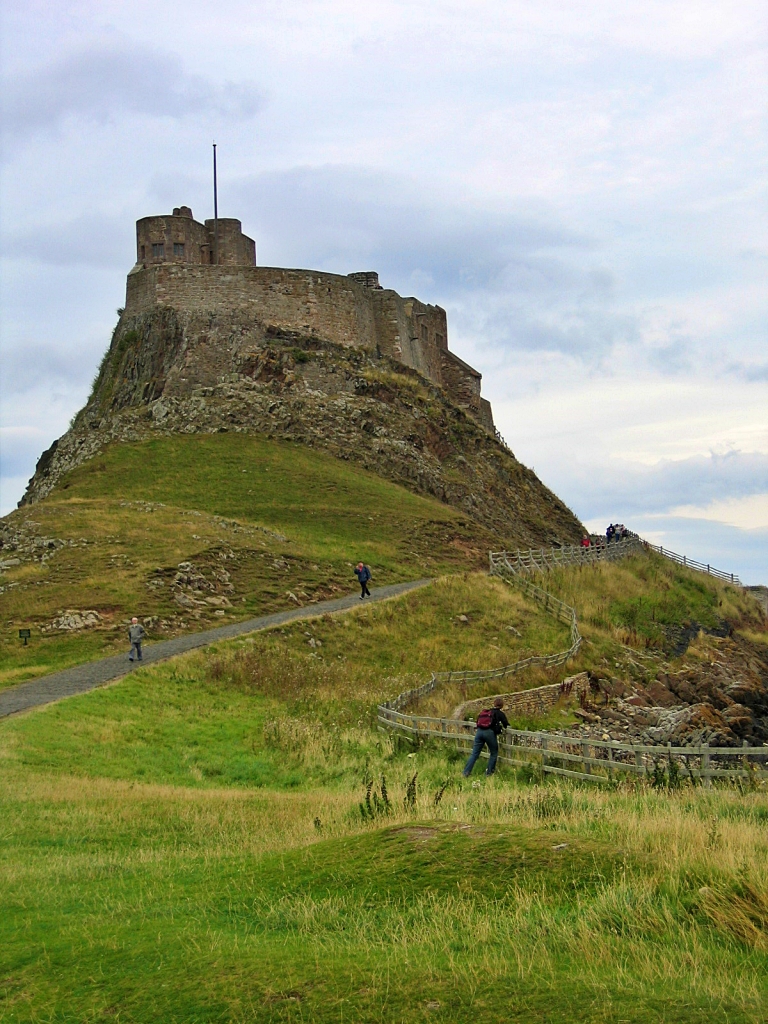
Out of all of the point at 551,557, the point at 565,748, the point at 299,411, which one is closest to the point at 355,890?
the point at 565,748

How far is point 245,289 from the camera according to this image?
58625 mm

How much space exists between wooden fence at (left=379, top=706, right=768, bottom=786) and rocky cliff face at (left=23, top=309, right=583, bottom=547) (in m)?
32.0

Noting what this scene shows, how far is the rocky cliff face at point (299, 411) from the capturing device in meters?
53.6

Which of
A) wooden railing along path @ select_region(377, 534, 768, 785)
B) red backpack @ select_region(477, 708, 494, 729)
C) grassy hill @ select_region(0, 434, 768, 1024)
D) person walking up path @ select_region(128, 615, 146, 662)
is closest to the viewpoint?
grassy hill @ select_region(0, 434, 768, 1024)

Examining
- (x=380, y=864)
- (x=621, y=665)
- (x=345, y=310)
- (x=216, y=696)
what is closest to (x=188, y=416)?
(x=345, y=310)

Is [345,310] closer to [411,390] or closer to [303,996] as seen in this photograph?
[411,390]

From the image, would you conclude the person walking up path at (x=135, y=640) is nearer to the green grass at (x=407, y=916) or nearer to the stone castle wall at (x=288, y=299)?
the green grass at (x=407, y=916)

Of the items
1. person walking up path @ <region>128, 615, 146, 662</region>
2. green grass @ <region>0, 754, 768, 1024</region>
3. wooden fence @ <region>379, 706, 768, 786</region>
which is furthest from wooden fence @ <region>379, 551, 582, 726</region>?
green grass @ <region>0, 754, 768, 1024</region>

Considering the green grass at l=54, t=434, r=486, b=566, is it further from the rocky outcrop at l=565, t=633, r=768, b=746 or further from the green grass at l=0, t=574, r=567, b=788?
the rocky outcrop at l=565, t=633, r=768, b=746

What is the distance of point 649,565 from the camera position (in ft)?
169

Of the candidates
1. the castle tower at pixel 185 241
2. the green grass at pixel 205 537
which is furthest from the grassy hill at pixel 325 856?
the castle tower at pixel 185 241

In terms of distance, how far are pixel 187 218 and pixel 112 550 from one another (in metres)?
29.7

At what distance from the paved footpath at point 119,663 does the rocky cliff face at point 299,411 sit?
63.7 ft

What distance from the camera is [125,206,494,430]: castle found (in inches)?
2297
